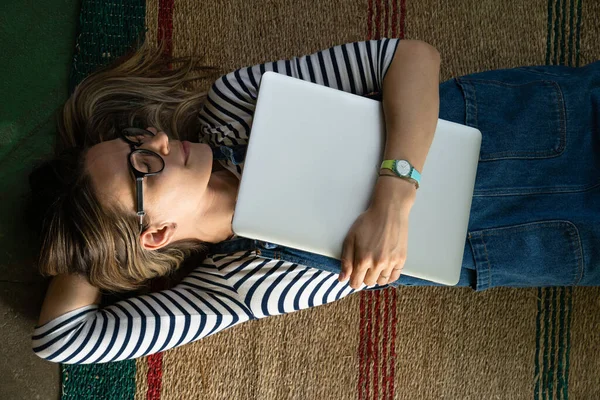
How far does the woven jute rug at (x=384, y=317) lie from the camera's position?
3.32 ft

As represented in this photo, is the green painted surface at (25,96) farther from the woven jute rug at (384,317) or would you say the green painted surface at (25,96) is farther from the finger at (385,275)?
the finger at (385,275)

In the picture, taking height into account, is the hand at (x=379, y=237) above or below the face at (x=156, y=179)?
below

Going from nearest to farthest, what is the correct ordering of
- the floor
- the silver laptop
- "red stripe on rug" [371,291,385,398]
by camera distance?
the silver laptop
the floor
"red stripe on rug" [371,291,385,398]

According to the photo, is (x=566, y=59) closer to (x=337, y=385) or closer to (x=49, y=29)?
(x=337, y=385)

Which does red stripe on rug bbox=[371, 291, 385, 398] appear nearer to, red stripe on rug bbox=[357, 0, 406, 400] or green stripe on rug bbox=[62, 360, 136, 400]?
red stripe on rug bbox=[357, 0, 406, 400]

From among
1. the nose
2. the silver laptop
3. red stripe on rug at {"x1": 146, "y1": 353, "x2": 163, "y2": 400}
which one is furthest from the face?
red stripe on rug at {"x1": 146, "y1": 353, "x2": 163, "y2": 400}

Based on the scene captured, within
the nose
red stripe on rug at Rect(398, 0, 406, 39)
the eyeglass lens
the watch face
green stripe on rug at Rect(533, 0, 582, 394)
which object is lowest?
Result: green stripe on rug at Rect(533, 0, 582, 394)

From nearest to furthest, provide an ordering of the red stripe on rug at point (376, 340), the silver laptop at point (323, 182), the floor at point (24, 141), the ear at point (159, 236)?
the silver laptop at point (323, 182)
the ear at point (159, 236)
the floor at point (24, 141)
the red stripe on rug at point (376, 340)

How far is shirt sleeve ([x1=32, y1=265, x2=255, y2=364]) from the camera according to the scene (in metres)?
0.82

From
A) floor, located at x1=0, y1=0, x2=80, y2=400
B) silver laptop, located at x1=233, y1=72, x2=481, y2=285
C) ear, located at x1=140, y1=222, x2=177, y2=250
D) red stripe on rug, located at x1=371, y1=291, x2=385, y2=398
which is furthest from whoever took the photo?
red stripe on rug, located at x1=371, y1=291, x2=385, y2=398

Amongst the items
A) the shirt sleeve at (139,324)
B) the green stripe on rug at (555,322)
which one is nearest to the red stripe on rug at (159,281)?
the shirt sleeve at (139,324)

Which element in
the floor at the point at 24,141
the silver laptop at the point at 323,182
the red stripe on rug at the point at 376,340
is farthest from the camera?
the red stripe on rug at the point at 376,340

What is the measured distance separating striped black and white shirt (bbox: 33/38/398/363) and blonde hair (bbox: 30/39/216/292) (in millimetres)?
56

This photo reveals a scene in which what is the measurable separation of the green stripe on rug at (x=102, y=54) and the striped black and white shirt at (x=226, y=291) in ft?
0.48
